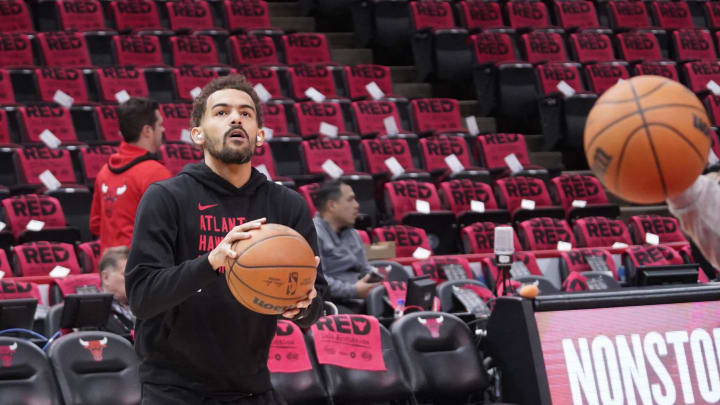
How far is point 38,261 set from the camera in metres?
6.93

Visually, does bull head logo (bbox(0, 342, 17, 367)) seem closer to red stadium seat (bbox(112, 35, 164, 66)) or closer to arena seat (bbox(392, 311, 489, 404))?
arena seat (bbox(392, 311, 489, 404))

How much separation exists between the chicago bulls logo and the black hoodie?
2332 mm

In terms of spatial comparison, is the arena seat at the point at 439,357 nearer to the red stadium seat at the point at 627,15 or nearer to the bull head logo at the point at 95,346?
the bull head logo at the point at 95,346

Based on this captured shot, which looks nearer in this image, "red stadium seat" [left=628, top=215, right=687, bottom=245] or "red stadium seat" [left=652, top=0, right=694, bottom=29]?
"red stadium seat" [left=628, top=215, right=687, bottom=245]

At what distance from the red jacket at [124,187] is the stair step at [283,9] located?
24.3ft

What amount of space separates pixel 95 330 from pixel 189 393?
2205 mm

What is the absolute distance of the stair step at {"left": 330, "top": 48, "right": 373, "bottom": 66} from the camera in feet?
38.8

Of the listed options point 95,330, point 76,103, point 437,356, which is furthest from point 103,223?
point 76,103

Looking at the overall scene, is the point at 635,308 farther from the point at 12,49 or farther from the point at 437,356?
the point at 12,49

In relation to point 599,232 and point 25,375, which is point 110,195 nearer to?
point 25,375

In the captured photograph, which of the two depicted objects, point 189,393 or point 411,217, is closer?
point 189,393

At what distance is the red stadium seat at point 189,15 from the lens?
429 inches

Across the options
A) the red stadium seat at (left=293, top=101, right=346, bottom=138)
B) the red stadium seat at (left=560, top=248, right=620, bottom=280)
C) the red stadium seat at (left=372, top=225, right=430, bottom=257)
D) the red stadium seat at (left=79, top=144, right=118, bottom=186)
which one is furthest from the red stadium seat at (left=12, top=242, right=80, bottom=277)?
Result: the red stadium seat at (left=560, top=248, right=620, bottom=280)

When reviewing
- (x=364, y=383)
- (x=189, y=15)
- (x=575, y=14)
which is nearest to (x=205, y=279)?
(x=364, y=383)
